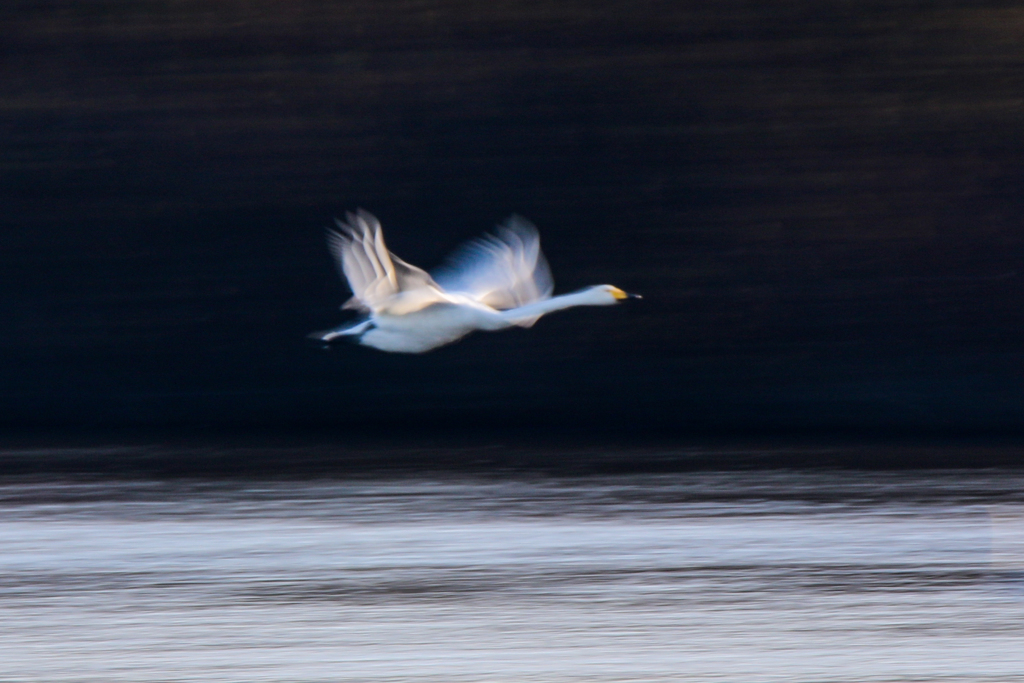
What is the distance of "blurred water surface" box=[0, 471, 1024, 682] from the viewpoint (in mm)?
5730

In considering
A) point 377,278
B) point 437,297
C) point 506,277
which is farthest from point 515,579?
point 506,277

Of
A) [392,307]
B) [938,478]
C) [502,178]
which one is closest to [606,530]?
[392,307]

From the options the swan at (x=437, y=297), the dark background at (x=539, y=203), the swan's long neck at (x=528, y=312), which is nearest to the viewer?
the swan at (x=437, y=297)

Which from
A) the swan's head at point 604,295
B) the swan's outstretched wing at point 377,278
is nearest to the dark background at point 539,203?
the swan's head at point 604,295

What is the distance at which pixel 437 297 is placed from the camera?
9.34m

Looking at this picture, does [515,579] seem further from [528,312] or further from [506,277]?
[506,277]

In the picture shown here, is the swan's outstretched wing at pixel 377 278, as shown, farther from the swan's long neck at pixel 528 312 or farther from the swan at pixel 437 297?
the swan's long neck at pixel 528 312

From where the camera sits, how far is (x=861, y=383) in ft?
46.1

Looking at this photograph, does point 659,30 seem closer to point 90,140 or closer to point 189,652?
point 90,140

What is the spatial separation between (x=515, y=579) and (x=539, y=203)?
7.39 meters

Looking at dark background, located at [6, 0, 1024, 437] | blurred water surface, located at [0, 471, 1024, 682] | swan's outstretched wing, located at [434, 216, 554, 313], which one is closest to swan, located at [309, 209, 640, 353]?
swan's outstretched wing, located at [434, 216, 554, 313]

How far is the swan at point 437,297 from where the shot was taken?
892 centimetres

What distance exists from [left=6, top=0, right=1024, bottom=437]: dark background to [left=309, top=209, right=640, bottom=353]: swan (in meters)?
3.69

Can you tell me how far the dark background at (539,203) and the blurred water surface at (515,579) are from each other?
3.45 meters
